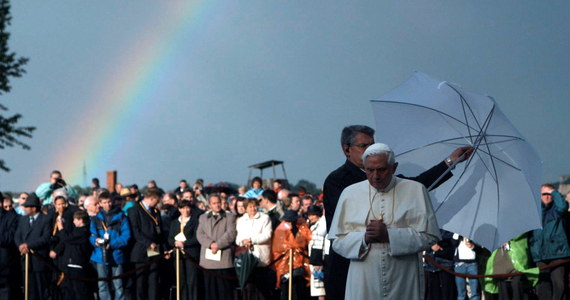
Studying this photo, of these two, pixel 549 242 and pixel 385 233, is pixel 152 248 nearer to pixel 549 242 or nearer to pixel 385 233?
pixel 549 242

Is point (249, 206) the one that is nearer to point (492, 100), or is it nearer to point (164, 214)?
point (164, 214)

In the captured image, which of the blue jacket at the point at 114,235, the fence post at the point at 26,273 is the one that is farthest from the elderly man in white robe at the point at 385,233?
the fence post at the point at 26,273

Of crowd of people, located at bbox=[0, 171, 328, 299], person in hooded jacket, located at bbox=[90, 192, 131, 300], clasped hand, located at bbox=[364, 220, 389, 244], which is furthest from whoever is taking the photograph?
person in hooded jacket, located at bbox=[90, 192, 131, 300]

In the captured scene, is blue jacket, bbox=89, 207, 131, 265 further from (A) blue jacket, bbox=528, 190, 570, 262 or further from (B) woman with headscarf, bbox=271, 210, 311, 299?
(A) blue jacket, bbox=528, 190, 570, 262

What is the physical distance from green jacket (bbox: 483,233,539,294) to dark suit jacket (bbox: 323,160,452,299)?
25.8 ft

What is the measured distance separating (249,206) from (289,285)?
1557 mm

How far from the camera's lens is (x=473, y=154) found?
27.1 ft

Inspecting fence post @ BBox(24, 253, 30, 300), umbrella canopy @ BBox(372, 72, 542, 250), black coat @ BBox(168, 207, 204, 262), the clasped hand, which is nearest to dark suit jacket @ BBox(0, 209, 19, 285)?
fence post @ BBox(24, 253, 30, 300)

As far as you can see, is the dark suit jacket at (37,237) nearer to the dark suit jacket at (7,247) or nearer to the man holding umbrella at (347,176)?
the dark suit jacket at (7,247)

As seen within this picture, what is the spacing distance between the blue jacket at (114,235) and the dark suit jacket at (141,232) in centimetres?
16

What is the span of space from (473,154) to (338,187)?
52.7 inches

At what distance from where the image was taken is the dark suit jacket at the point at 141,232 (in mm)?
17172

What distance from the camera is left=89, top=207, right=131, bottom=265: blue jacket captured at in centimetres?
1700

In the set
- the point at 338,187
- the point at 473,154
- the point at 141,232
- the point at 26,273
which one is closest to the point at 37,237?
the point at 26,273
